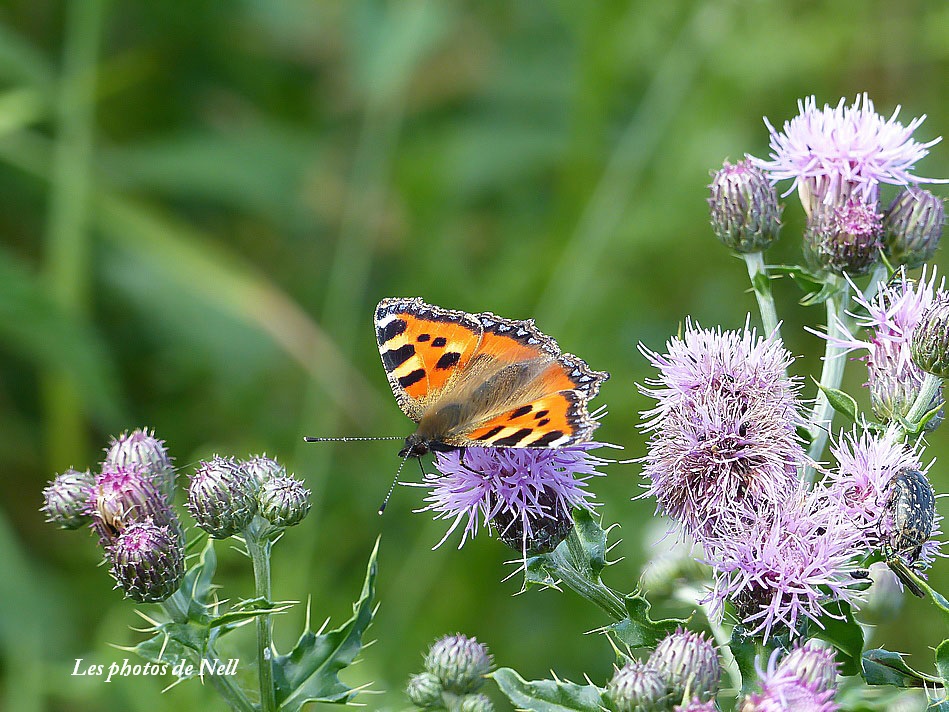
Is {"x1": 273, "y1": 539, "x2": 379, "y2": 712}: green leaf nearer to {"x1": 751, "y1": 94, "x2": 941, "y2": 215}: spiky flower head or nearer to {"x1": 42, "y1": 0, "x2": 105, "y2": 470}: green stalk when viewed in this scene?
{"x1": 751, "y1": 94, "x2": 941, "y2": 215}: spiky flower head

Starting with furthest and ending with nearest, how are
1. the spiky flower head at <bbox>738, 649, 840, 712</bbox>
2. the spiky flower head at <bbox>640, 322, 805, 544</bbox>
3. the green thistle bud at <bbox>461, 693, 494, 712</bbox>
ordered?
the green thistle bud at <bbox>461, 693, 494, 712</bbox> < the spiky flower head at <bbox>640, 322, 805, 544</bbox> < the spiky flower head at <bbox>738, 649, 840, 712</bbox>

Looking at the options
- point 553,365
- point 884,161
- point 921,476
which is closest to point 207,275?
point 553,365

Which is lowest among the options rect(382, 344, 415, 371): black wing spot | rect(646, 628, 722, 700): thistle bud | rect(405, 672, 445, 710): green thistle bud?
rect(646, 628, 722, 700): thistle bud

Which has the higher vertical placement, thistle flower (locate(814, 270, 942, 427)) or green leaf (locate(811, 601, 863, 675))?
thistle flower (locate(814, 270, 942, 427))

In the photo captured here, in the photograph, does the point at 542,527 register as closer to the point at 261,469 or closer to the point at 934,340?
the point at 261,469

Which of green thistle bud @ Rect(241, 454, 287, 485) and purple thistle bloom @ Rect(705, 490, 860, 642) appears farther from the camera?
green thistle bud @ Rect(241, 454, 287, 485)

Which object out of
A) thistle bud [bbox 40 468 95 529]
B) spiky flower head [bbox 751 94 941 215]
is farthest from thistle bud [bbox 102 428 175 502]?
spiky flower head [bbox 751 94 941 215]

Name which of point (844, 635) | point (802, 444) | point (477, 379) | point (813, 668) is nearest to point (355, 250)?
point (477, 379)
